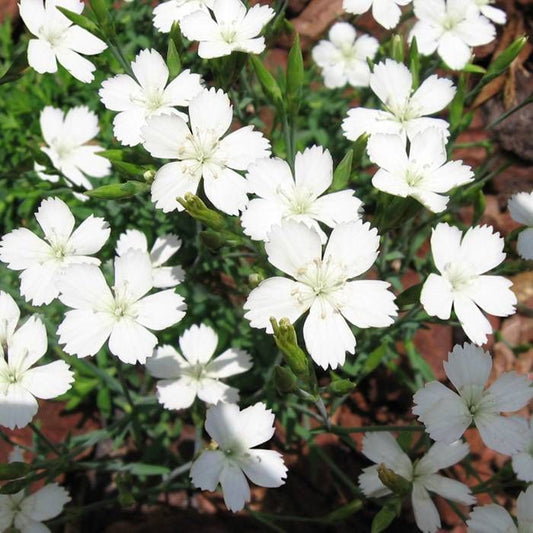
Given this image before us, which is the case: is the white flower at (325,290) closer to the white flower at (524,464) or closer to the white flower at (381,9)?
the white flower at (524,464)

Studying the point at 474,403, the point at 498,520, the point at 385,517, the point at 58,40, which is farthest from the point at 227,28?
the point at 498,520

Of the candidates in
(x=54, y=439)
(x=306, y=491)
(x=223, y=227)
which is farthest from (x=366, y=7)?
(x=54, y=439)

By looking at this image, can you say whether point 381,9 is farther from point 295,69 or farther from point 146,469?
point 146,469

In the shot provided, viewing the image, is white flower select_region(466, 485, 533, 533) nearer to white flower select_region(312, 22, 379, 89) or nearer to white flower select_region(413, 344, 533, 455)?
white flower select_region(413, 344, 533, 455)

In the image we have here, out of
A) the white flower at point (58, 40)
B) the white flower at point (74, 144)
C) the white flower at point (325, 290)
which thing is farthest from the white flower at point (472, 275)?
the white flower at point (74, 144)

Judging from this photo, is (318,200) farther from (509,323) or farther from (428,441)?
(509,323)

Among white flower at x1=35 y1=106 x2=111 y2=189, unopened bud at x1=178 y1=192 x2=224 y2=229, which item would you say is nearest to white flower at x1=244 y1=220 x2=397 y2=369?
unopened bud at x1=178 y1=192 x2=224 y2=229
